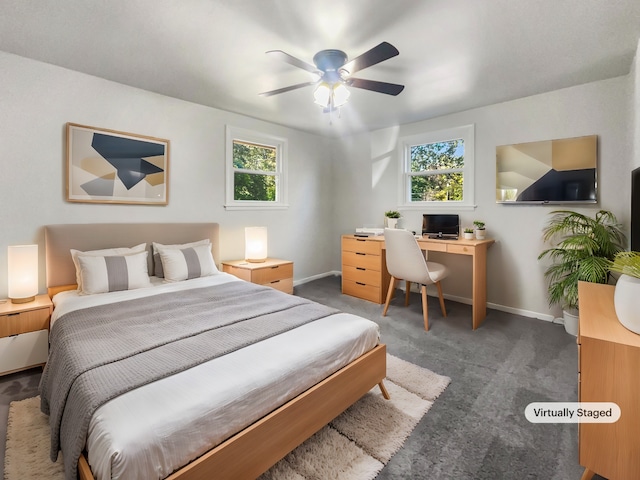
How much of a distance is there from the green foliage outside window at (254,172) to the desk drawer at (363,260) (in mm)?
1414

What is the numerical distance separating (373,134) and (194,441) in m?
4.52

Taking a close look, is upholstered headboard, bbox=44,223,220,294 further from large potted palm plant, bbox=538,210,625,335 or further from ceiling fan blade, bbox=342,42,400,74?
large potted palm plant, bbox=538,210,625,335

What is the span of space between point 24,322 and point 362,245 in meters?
3.35

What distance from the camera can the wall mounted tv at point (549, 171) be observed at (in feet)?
9.43

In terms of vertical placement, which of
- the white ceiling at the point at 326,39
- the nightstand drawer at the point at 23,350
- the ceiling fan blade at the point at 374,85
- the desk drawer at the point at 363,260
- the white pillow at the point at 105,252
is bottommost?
the nightstand drawer at the point at 23,350

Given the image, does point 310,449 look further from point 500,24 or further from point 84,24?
point 84,24

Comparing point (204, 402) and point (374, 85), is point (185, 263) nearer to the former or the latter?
point (204, 402)

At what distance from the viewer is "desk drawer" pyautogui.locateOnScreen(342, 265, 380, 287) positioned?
3.82 metres

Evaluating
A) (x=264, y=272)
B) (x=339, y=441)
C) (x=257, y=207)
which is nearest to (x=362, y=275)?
(x=264, y=272)

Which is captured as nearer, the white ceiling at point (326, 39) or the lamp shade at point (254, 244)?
the white ceiling at point (326, 39)

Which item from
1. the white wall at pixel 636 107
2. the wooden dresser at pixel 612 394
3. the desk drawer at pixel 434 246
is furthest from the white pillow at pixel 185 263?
the white wall at pixel 636 107

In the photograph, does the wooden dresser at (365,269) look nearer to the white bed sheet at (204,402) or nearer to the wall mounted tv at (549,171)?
the wall mounted tv at (549,171)

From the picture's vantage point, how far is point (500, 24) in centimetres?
197

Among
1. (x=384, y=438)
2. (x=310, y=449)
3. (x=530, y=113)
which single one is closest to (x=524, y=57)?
(x=530, y=113)
